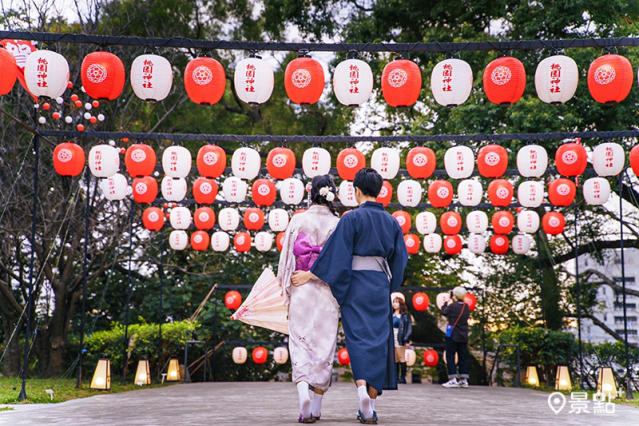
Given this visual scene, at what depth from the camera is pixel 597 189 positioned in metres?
12.2

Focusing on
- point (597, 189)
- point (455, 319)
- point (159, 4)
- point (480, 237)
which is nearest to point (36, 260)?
point (159, 4)

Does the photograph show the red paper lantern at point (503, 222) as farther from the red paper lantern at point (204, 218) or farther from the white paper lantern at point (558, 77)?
the red paper lantern at point (204, 218)

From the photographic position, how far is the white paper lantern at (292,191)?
13359mm

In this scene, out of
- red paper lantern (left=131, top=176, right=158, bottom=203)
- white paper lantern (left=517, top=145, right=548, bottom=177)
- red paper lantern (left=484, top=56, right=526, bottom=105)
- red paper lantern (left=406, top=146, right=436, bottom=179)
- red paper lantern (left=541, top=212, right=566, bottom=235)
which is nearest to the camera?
red paper lantern (left=484, top=56, right=526, bottom=105)

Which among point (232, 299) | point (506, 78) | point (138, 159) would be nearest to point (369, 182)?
point (506, 78)

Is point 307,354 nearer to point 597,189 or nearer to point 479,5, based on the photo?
point 597,189

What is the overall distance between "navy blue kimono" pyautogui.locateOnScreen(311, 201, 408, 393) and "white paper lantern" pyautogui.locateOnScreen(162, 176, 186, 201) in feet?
28.7

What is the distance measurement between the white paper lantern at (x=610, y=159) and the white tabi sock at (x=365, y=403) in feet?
25.6

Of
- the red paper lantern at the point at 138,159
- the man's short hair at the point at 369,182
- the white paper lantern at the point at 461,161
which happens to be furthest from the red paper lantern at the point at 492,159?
the man's short hair at the point at 369,182

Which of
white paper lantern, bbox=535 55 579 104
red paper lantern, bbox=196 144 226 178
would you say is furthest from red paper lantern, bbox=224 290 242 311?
white paper lantern, bbox=535 55 579 104

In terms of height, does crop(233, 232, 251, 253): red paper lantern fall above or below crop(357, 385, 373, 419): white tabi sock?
above

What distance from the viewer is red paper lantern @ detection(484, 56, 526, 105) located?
324 inches

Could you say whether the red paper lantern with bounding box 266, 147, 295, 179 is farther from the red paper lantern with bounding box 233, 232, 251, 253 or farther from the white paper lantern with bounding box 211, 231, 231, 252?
the white paper lantern with bounding box 211, 231, 231, 252

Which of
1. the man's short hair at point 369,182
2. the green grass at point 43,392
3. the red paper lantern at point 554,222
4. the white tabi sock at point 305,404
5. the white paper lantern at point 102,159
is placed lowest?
the green grass at point 43,392
